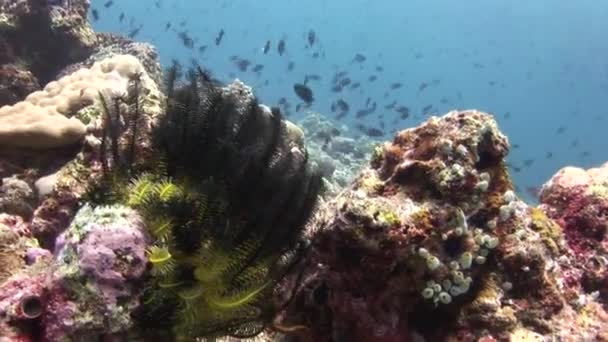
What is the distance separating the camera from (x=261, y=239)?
3.41 metres

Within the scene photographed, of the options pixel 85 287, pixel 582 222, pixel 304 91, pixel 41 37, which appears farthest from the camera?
pixel 304 91

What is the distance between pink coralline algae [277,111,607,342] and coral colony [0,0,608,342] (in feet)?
0.04

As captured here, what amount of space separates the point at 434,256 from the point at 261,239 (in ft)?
4.26

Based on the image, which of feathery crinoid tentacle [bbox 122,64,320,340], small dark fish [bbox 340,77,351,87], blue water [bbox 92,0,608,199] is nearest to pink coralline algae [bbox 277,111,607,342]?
feathery crinoid tentacle [bbox 122,64,320,340]

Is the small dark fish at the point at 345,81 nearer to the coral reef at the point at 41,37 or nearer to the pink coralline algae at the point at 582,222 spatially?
the coral reef at the point at 41,37

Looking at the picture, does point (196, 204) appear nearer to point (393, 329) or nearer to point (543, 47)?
point (393, 329)

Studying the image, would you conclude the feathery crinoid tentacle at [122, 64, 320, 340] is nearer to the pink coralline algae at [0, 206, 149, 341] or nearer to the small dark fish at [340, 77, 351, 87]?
the pink coralline algae at [0, 206, 149, 341]

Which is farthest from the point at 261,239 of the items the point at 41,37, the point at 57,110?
the point at 41,37

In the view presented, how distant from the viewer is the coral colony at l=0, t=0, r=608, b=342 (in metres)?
3.25

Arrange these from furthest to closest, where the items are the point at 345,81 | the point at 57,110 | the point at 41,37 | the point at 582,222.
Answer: the point at 345,81 → the point at 41,37 → the point at 57,110 → the point at 582,222

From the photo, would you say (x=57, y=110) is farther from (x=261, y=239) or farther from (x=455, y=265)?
(x=455, y=265)

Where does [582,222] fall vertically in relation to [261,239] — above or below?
above

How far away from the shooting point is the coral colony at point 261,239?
3.25m

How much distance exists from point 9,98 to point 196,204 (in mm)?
7841
